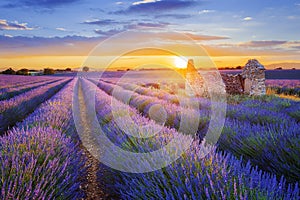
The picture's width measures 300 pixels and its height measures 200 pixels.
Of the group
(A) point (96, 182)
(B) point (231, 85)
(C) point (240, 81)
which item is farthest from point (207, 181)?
(C) point (240, 81)

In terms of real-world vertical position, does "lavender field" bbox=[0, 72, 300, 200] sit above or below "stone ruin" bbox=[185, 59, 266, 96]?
below

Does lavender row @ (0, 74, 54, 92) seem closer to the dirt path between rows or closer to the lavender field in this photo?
the dirt path between rows

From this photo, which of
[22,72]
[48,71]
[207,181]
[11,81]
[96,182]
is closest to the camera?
[207,181]

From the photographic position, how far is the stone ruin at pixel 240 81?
44.3 feet

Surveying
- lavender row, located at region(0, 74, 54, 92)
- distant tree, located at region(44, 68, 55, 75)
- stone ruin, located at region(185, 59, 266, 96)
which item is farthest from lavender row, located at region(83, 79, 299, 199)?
distant tree, located at region(44, 68, 55, 75)

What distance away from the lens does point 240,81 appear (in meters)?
14.8

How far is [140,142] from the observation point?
278 centimetres

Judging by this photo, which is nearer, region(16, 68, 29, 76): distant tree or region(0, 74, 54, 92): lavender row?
region(0, 74, 54, 92): lavender row

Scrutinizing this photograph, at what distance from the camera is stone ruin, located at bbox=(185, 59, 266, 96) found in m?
13.5

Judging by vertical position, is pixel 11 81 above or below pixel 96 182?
above

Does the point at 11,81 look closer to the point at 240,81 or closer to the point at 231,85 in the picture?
the point at 231,85

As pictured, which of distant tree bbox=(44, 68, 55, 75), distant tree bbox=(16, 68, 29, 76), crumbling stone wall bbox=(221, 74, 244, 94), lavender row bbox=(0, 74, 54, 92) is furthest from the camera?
distant tree bbox=(44, 68, 55, 75)

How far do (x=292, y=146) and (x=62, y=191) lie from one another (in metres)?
2.27

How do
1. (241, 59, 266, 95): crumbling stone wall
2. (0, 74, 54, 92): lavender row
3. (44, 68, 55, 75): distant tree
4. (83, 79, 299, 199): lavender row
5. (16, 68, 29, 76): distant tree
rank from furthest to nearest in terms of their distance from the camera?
(44, 68, 55, 75): distant tree
(16, 68, 29, 76): distant tree
(0, 74, 54, 92): lavender row
(241, 59, 266, 95): crumbling stone wall
(83, 79, 299, 199): lavender row
